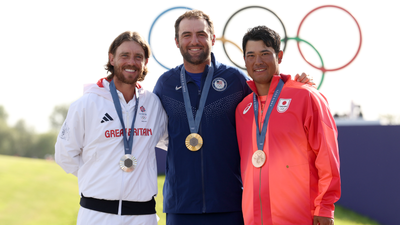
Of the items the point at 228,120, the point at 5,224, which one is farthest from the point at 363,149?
the point at 5,224

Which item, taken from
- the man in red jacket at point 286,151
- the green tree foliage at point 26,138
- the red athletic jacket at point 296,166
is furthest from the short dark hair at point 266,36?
the green tree foliage at point 26,138

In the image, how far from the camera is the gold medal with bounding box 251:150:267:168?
3.39m

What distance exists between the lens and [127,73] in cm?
378

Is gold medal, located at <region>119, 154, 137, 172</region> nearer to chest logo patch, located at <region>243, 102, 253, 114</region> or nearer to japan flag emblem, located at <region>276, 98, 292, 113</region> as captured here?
chest logo patch, located at <region>243, 102, 253, 114</region>

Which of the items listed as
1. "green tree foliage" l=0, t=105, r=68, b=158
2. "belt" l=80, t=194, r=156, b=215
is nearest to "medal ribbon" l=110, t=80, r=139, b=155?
"belt" l=80, t=194, r=156, b=215

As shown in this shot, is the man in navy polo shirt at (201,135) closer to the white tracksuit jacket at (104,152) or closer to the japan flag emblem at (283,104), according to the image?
the white tracksuit jacket at (104,152)

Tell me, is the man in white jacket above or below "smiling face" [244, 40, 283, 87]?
below

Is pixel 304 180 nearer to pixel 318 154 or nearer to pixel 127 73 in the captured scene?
pixel 318 154

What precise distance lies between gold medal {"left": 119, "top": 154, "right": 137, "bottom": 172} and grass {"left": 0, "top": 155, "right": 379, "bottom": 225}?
6060mm

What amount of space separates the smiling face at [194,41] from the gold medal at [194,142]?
0.84m

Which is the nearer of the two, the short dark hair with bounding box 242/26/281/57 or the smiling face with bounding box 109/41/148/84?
the short dark hair with bounding box 242/26/281/57

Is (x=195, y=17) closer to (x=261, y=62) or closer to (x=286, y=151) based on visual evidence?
(x=261, y=62)

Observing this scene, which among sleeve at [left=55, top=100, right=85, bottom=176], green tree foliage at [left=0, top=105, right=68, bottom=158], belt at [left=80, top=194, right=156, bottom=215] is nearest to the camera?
belt at [left=80, top=194, right=156, bottom=215]

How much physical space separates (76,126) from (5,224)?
6769mm
